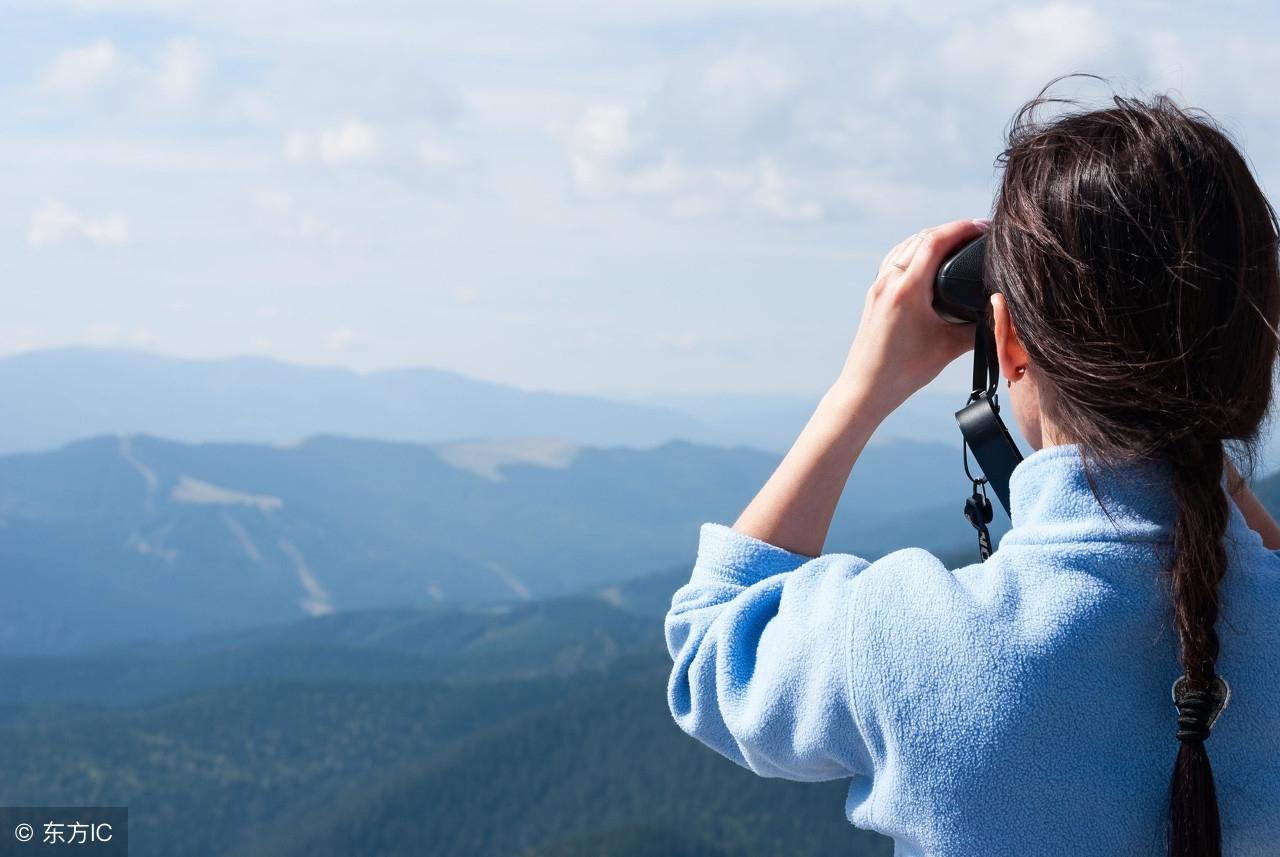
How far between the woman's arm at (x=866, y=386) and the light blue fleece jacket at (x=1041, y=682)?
211 millimetres

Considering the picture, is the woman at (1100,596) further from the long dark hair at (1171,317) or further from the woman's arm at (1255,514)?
the woman's arm at (1255,514)

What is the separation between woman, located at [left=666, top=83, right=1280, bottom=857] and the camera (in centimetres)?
150

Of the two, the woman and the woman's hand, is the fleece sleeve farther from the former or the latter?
the woman's hand

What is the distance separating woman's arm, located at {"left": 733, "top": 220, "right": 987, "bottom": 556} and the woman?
190 mm

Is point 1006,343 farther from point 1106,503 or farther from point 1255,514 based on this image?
point 1255,514

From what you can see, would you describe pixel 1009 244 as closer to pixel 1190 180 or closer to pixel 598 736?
pixel 1190 180

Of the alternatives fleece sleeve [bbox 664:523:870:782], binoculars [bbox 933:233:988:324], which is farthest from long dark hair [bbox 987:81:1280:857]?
fleece sleeve [bbox 664:523:870:782]

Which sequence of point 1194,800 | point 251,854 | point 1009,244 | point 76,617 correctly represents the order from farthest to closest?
point 76,617
point 251,854
point 1009,244
point 1194,800

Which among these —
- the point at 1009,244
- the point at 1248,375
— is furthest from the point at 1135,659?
the point at 1009,244

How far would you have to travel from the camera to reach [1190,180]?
5.07 ft

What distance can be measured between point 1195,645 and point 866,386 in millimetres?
592

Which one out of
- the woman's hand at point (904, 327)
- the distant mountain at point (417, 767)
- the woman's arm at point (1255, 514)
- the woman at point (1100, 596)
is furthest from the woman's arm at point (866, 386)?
the distant mountain at point (417, 767)

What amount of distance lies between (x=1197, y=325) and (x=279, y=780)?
87.8 m

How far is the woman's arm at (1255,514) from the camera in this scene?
1.79m
